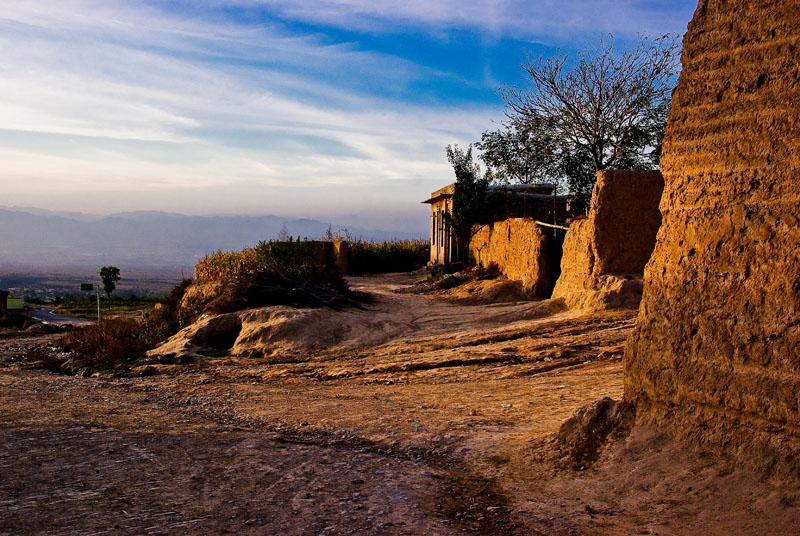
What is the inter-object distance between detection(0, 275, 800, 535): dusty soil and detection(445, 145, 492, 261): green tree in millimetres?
13196

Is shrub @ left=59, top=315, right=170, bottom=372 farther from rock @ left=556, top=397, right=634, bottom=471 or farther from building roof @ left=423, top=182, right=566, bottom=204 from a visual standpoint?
building roof @ left=423, top=182, right=566, bottom=204

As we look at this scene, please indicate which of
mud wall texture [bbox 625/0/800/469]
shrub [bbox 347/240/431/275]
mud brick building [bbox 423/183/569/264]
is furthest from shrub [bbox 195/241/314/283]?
mud wall texture [bbox 625/0/800/469]

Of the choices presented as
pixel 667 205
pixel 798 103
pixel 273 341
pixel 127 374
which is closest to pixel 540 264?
pixel 273 341

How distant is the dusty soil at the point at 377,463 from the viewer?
3150 mm

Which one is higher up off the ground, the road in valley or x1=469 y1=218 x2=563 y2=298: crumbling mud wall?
x1=469 y1=218 x2=563 y2=298: crumbling mud wall

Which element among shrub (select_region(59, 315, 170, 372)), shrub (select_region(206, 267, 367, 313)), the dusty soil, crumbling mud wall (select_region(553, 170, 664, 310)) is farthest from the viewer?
shrub (select_region(206, 267, 367, 313))

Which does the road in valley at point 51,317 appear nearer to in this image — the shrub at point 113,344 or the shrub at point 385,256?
the shrub at point 385,256

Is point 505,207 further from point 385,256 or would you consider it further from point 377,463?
point 377,463

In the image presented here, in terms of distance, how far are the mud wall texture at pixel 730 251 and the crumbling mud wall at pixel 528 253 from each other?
31.5ft

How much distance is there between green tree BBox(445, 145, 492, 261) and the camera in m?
21.2

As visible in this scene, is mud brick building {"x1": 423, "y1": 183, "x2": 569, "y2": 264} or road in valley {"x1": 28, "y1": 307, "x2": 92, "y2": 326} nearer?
mud brick building {"x1": 423, "y1": 183, "x2": 569, "y2": 264}

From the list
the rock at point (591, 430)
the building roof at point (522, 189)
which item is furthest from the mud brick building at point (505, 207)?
the rock at point (591, 430)

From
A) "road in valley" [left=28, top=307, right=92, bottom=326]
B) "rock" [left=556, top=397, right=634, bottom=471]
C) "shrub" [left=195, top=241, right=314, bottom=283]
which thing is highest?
"shrub" [left=195, top=241, right=314, bottom=283]

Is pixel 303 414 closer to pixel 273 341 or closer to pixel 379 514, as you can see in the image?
pixel 379 514
